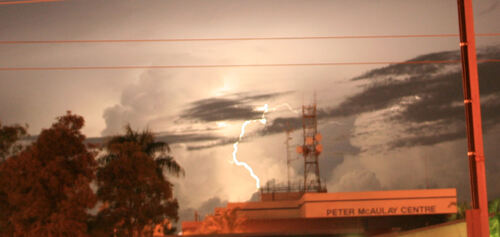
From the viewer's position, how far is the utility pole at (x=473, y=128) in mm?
12500

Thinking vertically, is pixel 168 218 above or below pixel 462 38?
below

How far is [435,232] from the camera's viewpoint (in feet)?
57.0

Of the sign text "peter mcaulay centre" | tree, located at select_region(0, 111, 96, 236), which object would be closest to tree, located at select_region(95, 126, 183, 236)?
tree, located at select_region(0, 111, 96, 236)

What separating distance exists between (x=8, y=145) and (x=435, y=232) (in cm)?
1961

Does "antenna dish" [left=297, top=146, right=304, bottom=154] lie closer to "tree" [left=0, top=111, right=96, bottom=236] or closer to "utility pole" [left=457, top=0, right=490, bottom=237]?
"tree" [left=0, top=111, right=96, bottom=236]

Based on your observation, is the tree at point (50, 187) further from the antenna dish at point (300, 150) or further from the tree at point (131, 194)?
the antenna dish at point (300, 150)

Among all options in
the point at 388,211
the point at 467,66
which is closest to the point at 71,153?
the point at 467,66

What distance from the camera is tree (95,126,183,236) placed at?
25.0 metres

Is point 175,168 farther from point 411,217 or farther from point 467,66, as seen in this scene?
point 467,66

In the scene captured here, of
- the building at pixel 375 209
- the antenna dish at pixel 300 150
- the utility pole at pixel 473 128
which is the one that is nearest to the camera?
the utility pole at pixel 473 128

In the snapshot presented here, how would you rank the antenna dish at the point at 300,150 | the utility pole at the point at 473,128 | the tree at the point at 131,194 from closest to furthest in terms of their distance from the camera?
the utility pole at the point at 473,128 → the tree at the point at 131,194 → the antenna dish at the point at 300,150

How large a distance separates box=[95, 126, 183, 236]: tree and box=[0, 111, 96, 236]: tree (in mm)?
1612

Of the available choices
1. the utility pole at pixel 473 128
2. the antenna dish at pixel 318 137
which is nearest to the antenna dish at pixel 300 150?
the antenna dish at pixel 318 137

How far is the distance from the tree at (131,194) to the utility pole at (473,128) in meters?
15.6
